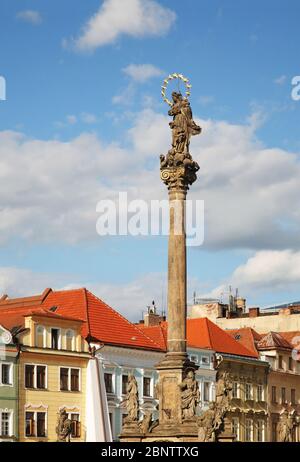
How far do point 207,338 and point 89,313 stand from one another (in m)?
13.1

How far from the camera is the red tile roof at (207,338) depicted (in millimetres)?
76562

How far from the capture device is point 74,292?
7025 centimetres

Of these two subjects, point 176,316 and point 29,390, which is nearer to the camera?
point 176,316

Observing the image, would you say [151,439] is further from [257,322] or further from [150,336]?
[257,322]

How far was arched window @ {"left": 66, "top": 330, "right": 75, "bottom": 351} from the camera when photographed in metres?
64.2

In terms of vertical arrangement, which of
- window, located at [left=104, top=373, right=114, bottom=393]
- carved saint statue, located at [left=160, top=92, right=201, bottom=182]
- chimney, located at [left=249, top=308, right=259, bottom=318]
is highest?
carved saint statue, located at [left=160, top=92, right=201, bottom=182]

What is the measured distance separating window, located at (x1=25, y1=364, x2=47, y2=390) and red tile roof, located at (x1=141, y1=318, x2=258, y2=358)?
14.1 m

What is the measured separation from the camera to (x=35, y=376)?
6191 cm

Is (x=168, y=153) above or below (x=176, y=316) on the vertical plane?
above

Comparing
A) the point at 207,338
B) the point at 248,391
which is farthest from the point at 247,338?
the point at 207,338

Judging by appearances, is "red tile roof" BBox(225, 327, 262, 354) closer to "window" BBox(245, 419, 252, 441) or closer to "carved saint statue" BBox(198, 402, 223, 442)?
"window" BBox(245, 419, 252, 441)

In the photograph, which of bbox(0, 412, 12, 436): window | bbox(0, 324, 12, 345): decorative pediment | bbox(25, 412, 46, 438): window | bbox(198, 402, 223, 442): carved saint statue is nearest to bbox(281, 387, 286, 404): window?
bbox(25, 412, 46, 438): window
